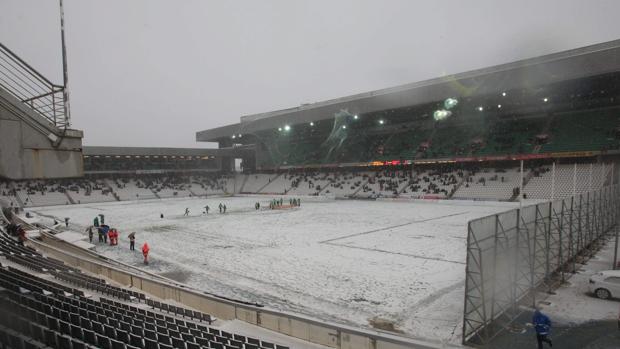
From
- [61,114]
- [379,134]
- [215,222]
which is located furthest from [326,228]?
[379,134]

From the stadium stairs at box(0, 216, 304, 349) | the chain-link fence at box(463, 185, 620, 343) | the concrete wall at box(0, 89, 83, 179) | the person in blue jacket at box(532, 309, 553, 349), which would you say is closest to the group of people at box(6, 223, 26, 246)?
the stadium stairs at box(0, 216, 304, 349)

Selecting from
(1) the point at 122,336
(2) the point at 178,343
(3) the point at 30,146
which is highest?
(3) the point at 30,146

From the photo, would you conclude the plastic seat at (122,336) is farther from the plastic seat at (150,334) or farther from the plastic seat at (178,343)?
the plastic seat at (178,343)

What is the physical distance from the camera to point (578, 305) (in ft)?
33.7

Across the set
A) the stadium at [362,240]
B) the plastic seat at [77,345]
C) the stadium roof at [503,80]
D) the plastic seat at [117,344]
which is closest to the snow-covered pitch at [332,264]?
the stadium at [362,240]

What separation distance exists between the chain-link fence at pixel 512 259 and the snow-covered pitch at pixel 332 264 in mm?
1020

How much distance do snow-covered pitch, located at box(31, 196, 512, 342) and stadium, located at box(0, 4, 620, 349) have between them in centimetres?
10

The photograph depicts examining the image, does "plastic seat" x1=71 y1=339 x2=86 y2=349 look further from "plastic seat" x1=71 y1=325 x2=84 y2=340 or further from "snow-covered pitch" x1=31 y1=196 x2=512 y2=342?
"snow-covered pitch" x1=31 y1=196 x2=512 y2=342

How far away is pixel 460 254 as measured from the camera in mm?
16703

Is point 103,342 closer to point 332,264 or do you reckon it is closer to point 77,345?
point 77,345

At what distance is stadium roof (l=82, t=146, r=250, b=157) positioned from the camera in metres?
59.4

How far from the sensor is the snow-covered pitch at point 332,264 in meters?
10.4

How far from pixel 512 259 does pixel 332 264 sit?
7585mm

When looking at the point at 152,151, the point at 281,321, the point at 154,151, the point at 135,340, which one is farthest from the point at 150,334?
the point at 154,151
